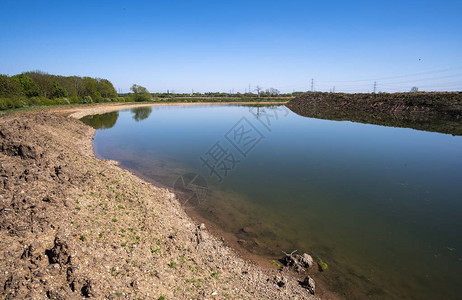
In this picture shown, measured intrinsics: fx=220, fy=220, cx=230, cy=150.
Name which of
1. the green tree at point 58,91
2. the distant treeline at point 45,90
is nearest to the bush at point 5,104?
the distant treeline at point 45,90

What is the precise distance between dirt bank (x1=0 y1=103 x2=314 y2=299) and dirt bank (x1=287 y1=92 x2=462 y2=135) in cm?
3323

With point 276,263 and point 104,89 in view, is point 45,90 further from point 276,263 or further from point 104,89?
point 276,263

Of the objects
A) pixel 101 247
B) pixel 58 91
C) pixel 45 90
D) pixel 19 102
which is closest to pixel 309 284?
pixel 101 247

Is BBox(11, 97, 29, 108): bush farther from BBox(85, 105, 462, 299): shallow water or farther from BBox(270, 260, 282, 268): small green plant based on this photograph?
BBox(270, 260, 282, 268): small green plant

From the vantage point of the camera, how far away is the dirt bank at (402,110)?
33259 mm

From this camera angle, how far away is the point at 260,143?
2238 cm

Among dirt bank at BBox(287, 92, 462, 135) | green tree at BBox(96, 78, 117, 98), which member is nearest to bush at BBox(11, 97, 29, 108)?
green tree at BBox(96, 78, 117, 98)

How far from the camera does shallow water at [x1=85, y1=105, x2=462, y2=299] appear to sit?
654 cm

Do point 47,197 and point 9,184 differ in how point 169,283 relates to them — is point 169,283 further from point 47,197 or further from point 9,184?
point 9,184

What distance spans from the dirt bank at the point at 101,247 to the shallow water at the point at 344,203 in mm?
1631

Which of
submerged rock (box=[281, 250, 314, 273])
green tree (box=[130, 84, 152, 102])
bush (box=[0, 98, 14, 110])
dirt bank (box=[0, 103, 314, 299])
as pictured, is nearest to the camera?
dirt bank (box=[0, 103, 314, 299])

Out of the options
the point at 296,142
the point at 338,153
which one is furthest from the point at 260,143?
the point at 338,153

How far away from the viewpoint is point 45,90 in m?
61.6

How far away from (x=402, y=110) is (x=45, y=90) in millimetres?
90273
